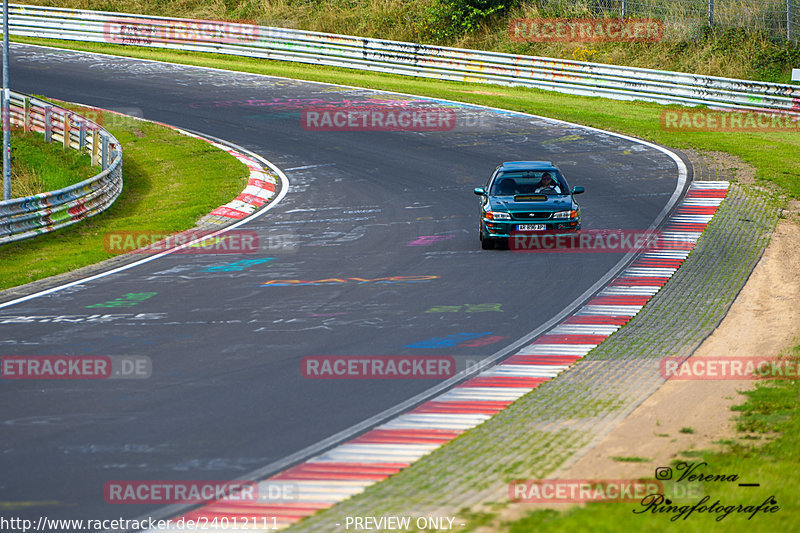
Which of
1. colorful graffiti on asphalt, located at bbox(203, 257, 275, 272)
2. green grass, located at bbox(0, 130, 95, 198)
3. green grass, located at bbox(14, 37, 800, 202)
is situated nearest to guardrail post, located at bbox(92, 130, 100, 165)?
green grass, located at bbox(0, 130, 95, 198)

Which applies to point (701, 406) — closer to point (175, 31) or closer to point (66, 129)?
point (66, 129)

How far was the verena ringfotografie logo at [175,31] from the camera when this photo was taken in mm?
43750

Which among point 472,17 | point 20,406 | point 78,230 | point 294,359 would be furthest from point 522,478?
point 472,17

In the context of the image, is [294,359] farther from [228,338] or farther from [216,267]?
[216,267]

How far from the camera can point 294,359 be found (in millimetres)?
11898

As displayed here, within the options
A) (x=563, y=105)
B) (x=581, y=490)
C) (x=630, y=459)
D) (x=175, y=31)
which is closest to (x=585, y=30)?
(x=563, y=105)

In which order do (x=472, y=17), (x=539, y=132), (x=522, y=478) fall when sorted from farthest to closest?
(x=472, y=17), (x=539, y=132), (x=522, y=478)

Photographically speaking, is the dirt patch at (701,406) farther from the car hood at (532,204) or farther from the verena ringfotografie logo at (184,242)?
the verena ringfotografie logo at (184,242)

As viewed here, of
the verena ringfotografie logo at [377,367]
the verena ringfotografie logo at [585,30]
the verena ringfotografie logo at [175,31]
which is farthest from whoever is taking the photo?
the verena ringfotografie logo at [175,31]

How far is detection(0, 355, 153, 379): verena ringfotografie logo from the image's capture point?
37.4 feet

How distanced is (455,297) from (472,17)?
30254 mm

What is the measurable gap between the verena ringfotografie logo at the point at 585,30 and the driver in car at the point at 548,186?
2153cm

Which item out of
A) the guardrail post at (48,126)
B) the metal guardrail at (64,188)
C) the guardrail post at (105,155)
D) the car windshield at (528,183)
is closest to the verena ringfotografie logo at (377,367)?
the car windshield at (528,183)

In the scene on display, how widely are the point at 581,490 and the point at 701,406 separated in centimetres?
289
